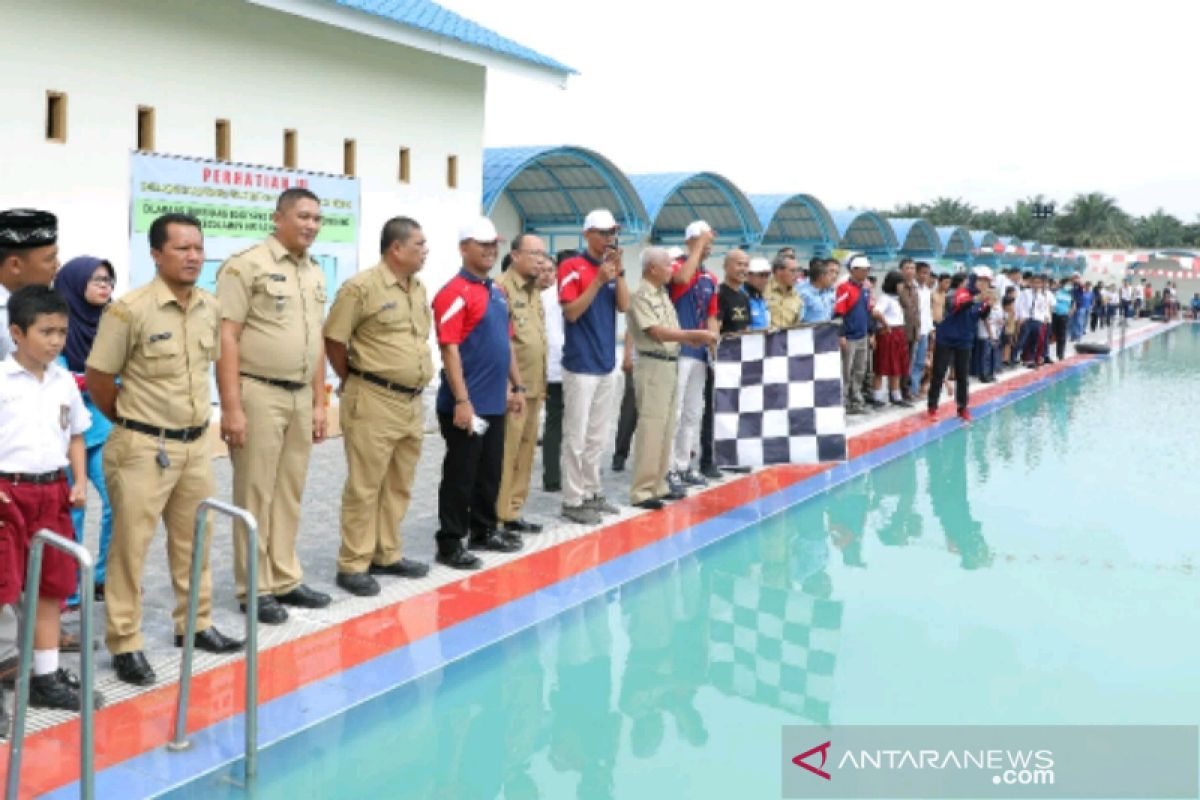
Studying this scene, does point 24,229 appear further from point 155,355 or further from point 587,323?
point 587,323

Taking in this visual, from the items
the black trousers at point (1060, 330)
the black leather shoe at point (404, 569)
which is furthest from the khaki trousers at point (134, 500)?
the black trousers at point (1060, 330)

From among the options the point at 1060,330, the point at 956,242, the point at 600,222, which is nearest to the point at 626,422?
the point at 600,222

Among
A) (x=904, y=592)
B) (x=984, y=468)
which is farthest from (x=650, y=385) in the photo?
(x=984, y=468)

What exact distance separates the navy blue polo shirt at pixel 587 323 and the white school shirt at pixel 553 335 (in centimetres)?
89

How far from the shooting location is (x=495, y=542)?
233 inches

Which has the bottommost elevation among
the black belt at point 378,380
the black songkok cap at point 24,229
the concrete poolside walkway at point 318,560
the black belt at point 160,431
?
the concrete poolside walkway at point 318,560

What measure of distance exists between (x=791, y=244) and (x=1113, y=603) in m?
24.6

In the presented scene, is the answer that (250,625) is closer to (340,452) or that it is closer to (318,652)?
(318,652)

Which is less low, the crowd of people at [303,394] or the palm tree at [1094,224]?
the palm tree at [1094,224]

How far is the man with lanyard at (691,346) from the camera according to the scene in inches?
280

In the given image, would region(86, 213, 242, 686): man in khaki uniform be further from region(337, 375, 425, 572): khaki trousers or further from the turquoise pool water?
region(337, 375, 425, 572): khaki trousers

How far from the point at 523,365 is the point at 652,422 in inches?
37.9

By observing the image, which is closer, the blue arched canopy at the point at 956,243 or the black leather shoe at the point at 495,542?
the black leather shoe at the point at 495,542

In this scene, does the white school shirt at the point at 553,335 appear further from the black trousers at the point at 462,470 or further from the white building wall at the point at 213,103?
the white building wall at the point at 213,103
